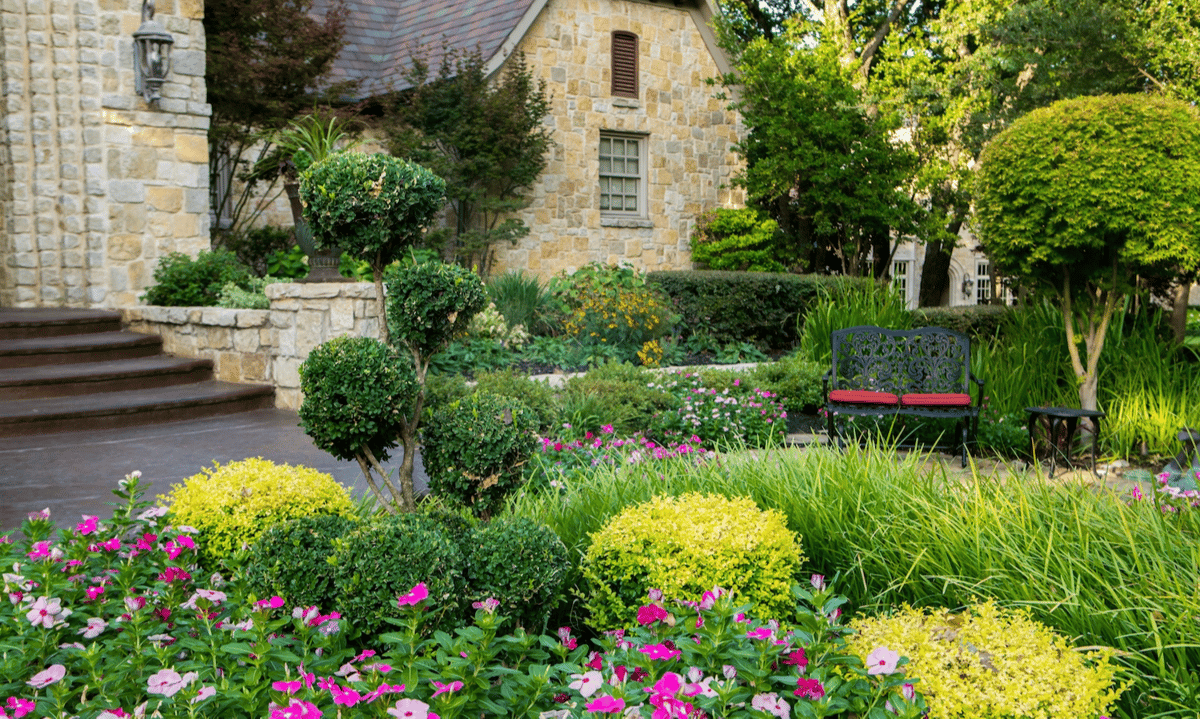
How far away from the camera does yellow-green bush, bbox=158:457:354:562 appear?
3.23 meters

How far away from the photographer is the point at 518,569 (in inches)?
104

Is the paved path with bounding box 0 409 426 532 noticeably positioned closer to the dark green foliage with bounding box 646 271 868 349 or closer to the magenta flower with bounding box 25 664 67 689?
the magenta flower with bounding box 25 664 67 689

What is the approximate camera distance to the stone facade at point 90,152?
8.98m

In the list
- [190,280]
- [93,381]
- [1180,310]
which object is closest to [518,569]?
[93,381]

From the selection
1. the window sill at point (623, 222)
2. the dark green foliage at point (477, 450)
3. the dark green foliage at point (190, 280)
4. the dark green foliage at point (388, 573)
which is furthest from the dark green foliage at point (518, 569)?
the window sill at point (623, 222)

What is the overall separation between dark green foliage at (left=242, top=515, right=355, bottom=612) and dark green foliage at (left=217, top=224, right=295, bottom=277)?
32.9 ft

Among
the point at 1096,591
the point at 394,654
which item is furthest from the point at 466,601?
the point at 1096,591

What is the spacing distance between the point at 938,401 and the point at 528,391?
270 centimetres

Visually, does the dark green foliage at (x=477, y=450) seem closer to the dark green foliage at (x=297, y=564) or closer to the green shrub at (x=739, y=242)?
the dark green foliage at (x=297, y=564)

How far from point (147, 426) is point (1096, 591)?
6.21 meters

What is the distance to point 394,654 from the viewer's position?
2.16 m

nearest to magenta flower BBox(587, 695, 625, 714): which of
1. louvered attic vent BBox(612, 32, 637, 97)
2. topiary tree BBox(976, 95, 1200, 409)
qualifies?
topiary tree BBox(976, 95, 1200, 409)

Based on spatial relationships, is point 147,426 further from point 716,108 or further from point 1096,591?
point 716,108

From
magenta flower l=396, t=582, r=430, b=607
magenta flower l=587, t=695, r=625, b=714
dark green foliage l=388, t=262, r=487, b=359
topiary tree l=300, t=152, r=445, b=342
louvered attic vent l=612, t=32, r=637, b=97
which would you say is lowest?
magenta flower l=587, t=695, r=625, b=714
